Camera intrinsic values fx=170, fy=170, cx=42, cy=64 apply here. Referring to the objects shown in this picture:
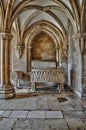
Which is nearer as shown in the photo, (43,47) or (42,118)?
(42,118)

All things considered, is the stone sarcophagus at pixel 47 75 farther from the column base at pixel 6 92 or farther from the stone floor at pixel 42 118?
the stone floor at pixel 42 118

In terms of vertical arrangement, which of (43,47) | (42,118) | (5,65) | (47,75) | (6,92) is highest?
(43,47)

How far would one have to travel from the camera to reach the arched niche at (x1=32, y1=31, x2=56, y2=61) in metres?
10.1

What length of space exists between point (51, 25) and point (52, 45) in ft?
4.68

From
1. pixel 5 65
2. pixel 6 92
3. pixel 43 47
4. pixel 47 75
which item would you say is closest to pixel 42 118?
pixel 6 92

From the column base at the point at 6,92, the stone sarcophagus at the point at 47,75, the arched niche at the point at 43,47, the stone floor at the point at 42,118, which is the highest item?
the arched niche at the point at 43,47

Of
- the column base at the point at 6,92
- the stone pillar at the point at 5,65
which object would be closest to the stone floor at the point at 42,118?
the column base at the point at 6,92

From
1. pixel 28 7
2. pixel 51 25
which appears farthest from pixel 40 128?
pixel 51 25

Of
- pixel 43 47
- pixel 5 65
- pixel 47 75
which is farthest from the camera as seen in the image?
pixel 43 47

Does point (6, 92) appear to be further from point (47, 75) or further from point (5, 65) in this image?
point (47, 75)

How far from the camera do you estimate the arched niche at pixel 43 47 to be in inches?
397

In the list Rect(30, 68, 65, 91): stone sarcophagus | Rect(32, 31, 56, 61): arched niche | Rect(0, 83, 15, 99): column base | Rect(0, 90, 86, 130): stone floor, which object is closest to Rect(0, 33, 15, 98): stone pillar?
Rect(0, 83, 15, 99): column base

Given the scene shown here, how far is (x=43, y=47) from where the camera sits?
10.1 meters

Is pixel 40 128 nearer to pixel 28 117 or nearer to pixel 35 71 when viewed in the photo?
pixel 28 117
